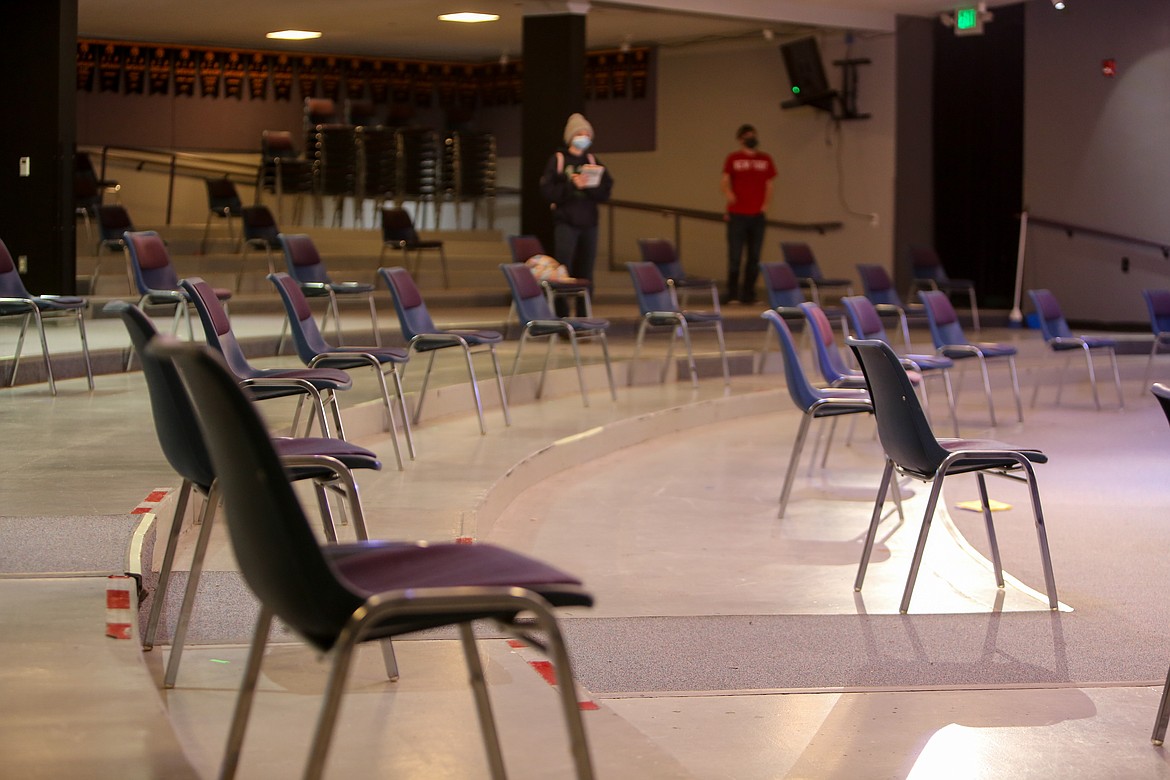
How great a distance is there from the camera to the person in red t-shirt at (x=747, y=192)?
1184cm

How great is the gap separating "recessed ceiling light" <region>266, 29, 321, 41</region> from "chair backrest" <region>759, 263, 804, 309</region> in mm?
6327

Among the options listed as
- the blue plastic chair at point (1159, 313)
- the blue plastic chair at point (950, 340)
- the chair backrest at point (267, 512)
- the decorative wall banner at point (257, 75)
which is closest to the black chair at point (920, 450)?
the chair backrest at point (267, 512)

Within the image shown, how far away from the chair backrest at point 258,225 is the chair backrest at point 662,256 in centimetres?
306

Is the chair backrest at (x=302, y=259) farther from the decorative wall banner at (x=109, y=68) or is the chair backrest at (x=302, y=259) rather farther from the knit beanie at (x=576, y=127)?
the decorative wall banner at (x=109, y=68)

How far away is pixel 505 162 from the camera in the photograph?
618 inches

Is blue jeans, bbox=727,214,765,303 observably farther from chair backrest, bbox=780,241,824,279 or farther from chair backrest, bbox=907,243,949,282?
chair backrest, bbox=907,243,949,282

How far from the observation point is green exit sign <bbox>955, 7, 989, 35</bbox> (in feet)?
39.1

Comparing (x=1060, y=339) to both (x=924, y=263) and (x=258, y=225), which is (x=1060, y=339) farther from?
(x=258, y=225)

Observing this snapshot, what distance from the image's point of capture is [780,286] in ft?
30.6

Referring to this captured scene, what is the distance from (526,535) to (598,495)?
0.87m

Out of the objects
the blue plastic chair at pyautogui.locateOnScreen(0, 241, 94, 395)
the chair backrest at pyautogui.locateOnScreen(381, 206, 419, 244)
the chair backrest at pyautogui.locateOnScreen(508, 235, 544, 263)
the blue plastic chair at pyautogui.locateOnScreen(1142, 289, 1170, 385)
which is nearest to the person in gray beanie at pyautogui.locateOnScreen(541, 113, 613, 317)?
the chair backrest at pyautogui.locateOnScreen(508, 235, 544, 263)

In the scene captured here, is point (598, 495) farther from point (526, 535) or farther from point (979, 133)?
point (979, 133)

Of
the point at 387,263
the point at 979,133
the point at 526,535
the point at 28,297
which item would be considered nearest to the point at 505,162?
the point at 387,263

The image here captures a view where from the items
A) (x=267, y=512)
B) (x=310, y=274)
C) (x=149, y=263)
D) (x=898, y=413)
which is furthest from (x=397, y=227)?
(x=267, y=512)
